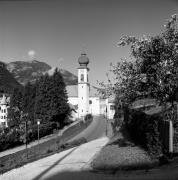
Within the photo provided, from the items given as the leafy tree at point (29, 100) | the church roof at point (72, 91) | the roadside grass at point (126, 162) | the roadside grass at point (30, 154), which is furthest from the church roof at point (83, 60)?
the roadside grass at point (126, 162)

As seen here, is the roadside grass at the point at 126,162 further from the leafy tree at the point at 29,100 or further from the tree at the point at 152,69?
the leafy tree at the point at 29,100

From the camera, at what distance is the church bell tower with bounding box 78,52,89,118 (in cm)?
7881

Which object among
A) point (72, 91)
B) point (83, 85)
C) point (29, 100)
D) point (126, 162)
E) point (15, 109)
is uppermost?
point (83, 85)

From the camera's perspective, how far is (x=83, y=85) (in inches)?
3194

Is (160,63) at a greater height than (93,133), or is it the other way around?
(160,63)

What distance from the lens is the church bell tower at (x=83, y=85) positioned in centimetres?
7881

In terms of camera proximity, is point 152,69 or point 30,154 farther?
point 30,154

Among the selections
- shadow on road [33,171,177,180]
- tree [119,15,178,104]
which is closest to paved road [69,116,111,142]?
shadow on road [33,171,177,180]

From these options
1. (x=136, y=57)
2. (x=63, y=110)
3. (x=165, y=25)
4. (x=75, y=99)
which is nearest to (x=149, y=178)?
(x=136, y=57)

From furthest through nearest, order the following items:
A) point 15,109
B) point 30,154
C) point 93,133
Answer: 1. point 15,109
2. point 93,133
3. point 30,154

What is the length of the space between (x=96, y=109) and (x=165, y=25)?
84.9 meters

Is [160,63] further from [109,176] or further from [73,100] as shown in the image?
[73,100]

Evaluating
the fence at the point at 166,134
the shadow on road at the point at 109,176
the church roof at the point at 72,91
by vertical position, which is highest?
the church roof at the point at 72,91

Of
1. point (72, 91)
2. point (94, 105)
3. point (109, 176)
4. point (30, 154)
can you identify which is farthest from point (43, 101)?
point (94, 105)
